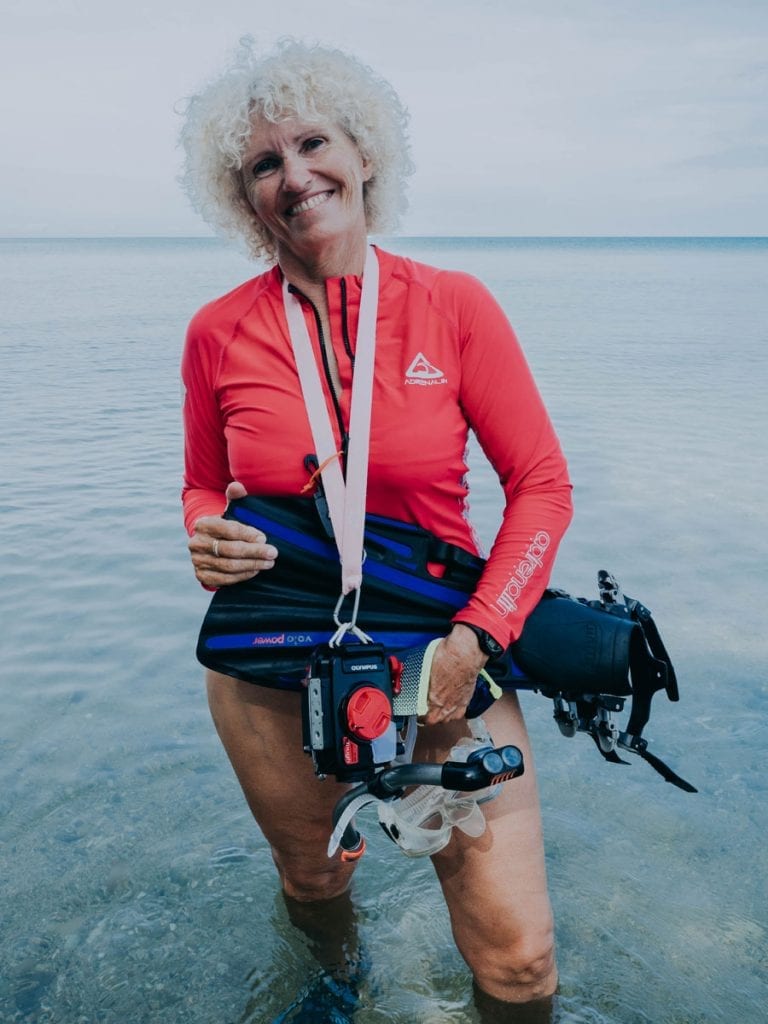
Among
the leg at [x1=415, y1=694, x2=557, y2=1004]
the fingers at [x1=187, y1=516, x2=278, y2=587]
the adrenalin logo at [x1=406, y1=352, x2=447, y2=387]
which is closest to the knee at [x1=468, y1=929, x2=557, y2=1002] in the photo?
the leg at [x1=415, y1=694, x2=557, y2=1004]

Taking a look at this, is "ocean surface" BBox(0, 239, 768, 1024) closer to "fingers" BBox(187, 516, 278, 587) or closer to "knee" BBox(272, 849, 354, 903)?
"knee" BBox(272, 849, 354, 903)

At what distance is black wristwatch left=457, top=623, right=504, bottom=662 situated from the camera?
1.99 metres

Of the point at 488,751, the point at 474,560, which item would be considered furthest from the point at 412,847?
the point at 474,560

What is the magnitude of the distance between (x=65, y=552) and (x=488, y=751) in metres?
5.09


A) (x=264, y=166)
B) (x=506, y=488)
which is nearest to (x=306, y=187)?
(x=264, y=166)

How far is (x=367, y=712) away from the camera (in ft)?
6.25

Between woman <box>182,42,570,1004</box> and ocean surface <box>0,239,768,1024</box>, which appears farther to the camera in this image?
ocean surface <box>0,239,768,1024</box>

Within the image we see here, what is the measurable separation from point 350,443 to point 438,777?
694 mm

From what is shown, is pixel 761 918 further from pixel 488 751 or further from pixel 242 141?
pixel 242 141

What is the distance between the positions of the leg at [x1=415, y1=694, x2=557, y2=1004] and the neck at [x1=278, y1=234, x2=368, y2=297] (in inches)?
41.0

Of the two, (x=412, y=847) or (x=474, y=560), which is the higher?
(x=474, y=560)

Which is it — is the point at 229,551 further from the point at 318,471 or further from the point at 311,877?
the point at 311,877

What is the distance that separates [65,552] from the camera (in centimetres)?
641

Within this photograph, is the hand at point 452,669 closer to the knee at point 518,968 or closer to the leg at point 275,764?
the leg at point 275,764
